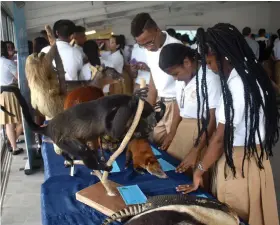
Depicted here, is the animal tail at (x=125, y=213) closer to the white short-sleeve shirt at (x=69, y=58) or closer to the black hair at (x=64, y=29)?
the white short-sleeve shirt at (x=69, y=58)

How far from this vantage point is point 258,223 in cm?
156

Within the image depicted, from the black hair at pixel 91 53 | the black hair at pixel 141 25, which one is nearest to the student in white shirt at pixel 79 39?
the black hair at pixel 91 53

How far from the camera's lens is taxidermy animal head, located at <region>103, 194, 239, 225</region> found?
1.06 m

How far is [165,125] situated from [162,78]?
32cm

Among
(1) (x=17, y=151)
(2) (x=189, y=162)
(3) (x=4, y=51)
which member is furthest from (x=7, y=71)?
(2) (x=189, y=162)

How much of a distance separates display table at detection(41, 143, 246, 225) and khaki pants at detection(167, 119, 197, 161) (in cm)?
10

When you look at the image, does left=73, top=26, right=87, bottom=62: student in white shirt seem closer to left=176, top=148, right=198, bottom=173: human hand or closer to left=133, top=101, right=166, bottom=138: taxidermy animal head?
left=176, top=148, right=198, bottom=173: human hand

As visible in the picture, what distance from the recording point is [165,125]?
241 centimetres

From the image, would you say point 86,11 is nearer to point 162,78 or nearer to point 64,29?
point 64,29

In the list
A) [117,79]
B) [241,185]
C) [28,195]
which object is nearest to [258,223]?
[241,185]

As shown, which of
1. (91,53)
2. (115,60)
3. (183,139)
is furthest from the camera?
(115,60)

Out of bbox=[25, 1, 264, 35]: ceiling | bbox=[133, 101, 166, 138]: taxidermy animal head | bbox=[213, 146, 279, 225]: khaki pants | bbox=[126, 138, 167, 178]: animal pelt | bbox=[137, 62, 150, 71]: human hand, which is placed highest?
bbox=[25, 1, 264, 35]: ceiling

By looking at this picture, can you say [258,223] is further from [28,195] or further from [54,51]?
[28,195]

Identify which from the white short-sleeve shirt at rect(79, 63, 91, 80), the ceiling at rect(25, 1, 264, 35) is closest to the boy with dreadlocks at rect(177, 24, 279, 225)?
the white short-sleeve shirt at rect(79, 63, 91, 80)
